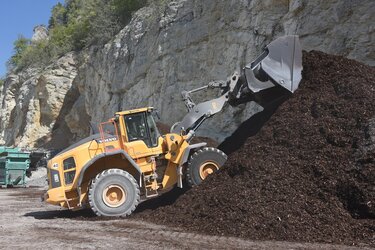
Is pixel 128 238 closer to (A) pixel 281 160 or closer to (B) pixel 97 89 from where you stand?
(A) pixel 281 160

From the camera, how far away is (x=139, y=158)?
31.2ft

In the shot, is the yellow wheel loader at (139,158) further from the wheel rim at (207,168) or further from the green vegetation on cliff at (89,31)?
the green vegetation on cliff at (89,31)

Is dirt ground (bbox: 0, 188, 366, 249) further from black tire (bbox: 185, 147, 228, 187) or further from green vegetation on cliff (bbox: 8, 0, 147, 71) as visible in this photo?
green vegetation on cliff (bbox: 8, 0, 147, 71)

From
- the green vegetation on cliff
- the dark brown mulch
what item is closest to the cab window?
the dark brown mulch

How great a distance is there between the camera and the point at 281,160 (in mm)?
7797

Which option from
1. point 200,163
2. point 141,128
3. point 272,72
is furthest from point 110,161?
point 272,72

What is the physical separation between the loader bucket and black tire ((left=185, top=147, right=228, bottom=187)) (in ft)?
5.25

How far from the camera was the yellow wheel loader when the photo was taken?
9156mm

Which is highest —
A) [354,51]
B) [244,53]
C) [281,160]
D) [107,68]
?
[107,68]

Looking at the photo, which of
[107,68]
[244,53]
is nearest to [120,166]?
[244,53]

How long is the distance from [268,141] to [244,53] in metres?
8.43

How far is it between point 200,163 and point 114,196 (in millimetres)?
1903

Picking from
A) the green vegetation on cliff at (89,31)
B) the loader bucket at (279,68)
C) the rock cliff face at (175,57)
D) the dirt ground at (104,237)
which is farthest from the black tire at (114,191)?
the green vegetation on cliff at (89,31)

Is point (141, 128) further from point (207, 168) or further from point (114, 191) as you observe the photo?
point (207, 168)
